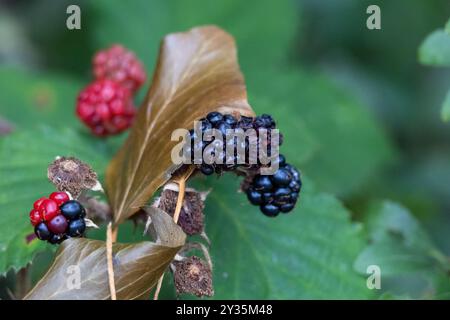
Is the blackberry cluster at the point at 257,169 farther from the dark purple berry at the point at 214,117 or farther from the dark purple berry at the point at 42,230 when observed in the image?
the dark purple berry at the point at 42,230

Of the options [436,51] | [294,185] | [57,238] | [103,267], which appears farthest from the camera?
[436,51]

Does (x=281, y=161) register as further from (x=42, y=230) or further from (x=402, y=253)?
(x=402, y=253)

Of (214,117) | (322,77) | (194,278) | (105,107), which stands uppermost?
(322,77)

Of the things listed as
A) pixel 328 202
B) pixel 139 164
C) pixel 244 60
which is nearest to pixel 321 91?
pixel 244 60

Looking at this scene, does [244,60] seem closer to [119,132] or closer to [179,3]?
[179,3]

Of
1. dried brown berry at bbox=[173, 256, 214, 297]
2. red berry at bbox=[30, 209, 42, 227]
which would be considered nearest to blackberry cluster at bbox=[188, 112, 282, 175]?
dried brown berry at bbox=[173, 256, 214, 297]

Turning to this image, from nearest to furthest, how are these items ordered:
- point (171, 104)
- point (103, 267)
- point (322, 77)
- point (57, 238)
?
point (103, 267), point (57, 238), point (171, 104), point (322, 77)

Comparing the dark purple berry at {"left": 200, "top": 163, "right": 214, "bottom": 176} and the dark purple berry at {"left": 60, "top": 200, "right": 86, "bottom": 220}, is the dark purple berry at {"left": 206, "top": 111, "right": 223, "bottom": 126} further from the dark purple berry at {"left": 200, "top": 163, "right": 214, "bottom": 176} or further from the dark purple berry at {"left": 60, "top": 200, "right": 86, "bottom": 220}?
the dark purple berry at {"left": 60, "top": 200, "right": 86, "bottom": 220}

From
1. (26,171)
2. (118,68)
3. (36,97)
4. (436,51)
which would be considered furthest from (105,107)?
(36,97)
